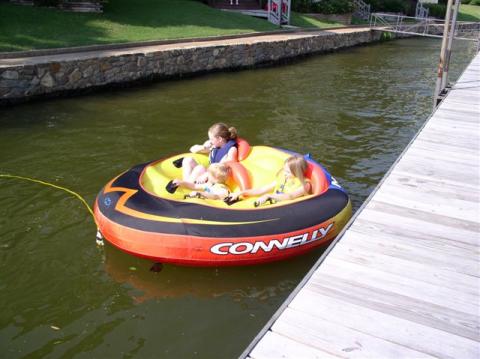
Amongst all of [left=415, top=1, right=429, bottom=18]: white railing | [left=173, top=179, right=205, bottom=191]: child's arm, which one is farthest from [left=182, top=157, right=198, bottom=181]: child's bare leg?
[left=415, top=1, right=429, bottom=18]: white railing

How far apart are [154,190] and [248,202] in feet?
3.53

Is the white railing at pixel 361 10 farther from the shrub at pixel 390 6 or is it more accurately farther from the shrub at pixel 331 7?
the shrub at pixel 331 7

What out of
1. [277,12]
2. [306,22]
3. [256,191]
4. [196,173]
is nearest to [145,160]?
[196,173]

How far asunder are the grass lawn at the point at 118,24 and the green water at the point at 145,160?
7.52 ft

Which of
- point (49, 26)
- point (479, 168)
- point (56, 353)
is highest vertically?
point (49, 26)

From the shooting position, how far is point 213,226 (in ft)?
16.0

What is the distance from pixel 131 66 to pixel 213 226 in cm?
949

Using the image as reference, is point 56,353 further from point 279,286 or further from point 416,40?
point 416,40

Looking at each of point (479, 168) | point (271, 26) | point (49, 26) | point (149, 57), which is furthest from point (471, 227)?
point (271, 26)

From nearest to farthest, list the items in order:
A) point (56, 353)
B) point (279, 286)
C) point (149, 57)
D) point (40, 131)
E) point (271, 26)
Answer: point (56, 353), point (279, 286), point (40, 131), point (149, 57), point (271, 26)

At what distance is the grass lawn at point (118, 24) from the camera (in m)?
13.5

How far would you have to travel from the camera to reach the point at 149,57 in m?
13.7

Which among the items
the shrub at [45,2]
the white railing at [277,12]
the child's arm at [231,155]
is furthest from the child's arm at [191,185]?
the white railing at [277,12]

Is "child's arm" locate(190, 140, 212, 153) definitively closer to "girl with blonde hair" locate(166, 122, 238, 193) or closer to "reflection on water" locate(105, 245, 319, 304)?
"girl with blonde hair" locate(166, 122, 238, 193)
